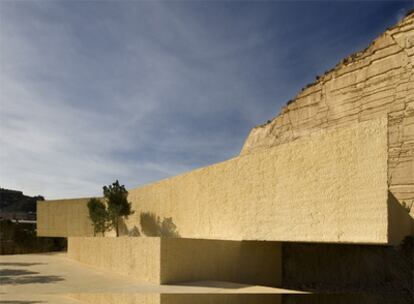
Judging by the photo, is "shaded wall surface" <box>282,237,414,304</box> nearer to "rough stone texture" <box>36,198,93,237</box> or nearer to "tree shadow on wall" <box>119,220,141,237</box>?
"tree shadow on wall" <box>119,220,141,237</box>

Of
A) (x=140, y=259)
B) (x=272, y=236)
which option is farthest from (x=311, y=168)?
(x=140, y=259)

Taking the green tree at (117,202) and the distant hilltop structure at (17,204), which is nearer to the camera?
the green tree at (117,202)

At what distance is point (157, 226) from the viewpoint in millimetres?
15070

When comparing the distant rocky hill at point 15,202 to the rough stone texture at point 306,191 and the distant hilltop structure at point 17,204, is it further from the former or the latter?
the rough stone texture at point 306,191

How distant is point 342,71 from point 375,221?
1223 centimetres

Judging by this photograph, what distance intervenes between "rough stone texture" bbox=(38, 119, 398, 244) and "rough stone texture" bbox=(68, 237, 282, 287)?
72 cm

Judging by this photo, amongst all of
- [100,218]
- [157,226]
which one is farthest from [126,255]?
[100,218]

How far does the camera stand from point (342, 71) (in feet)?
56.2

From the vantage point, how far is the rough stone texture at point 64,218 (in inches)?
870

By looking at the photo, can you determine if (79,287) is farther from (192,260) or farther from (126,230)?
(126,230)

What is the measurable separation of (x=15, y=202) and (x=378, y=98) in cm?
4034

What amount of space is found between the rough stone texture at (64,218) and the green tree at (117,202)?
4501mm

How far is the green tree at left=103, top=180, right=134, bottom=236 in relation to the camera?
17422 millimetres

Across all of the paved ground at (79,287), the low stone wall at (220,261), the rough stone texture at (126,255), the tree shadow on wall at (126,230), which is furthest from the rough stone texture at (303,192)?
the tree shadow on wall at (126,230)
